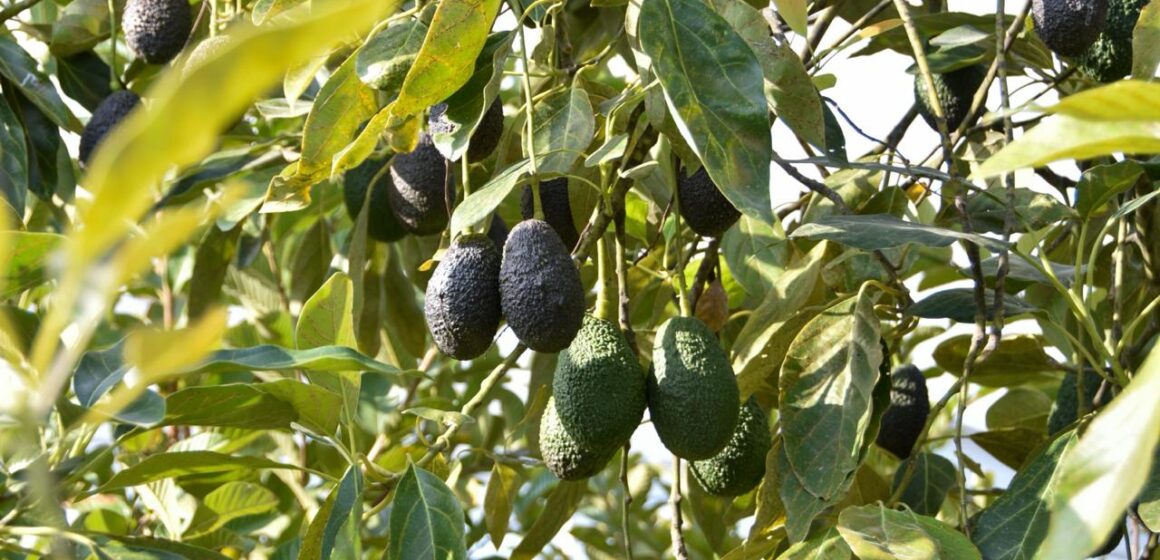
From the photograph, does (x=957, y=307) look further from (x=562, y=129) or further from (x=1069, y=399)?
(x=562, y=129)

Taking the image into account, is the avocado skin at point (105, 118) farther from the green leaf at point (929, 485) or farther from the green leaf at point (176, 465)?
the green leaf at point (929, 485)

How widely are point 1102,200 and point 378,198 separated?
33.1 inches

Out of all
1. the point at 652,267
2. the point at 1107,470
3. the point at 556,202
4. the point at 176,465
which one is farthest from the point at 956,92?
the point at 1107,470

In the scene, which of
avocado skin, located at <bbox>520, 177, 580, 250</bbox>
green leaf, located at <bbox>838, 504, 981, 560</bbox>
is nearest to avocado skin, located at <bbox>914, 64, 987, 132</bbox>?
avocado skin, located at <bbox>520, 177, 580, 250</bbox>

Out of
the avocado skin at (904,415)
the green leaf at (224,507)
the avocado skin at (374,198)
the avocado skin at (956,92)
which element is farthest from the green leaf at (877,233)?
the green leaf at (224,507)

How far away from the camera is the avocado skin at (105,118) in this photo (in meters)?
1.54

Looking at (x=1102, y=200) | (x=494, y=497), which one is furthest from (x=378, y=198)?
(x=1102, y=200)

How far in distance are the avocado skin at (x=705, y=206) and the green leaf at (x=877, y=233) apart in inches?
4.3

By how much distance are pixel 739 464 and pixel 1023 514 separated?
247 millimetres

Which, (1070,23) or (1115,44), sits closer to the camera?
(1070,23)

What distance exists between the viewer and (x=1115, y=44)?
1.39 meters

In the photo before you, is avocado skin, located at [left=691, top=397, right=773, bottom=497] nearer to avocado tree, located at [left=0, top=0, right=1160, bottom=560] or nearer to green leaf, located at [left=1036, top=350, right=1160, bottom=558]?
avocado tree, located at [left=0, top=0, right=1160, bottom=560]

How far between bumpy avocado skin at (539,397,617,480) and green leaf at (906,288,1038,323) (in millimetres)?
371

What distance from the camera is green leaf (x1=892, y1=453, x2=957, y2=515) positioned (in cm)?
147
